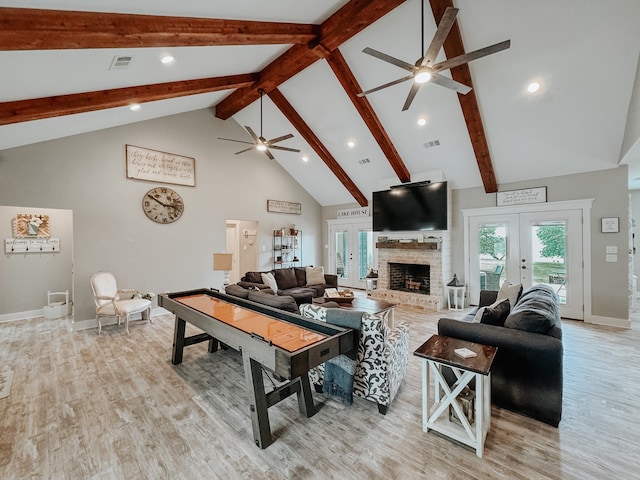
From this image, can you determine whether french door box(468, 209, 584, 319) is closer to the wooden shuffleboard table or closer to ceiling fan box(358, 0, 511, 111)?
ceiling fan box(358, 0, 511, 111)

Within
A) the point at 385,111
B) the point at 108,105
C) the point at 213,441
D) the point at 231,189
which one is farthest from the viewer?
the point at 231,189

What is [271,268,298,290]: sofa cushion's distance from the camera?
6.30 metres

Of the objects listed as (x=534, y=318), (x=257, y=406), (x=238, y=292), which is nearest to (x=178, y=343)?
(x=238, y=292)

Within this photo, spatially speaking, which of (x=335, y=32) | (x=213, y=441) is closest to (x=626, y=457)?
(x=213, y=441)

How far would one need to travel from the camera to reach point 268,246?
7840 mm

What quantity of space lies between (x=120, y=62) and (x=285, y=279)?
4621mm

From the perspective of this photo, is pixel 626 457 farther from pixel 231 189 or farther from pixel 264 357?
pixel 231 189

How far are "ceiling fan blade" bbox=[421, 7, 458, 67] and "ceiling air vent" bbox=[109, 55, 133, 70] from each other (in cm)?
323

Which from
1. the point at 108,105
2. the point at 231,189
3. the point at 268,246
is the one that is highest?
the point at 108,105

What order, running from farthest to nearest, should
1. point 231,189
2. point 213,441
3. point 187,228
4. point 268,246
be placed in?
1. point 268,246
2. point 231,189
3. point 187,228
4. point 213,441

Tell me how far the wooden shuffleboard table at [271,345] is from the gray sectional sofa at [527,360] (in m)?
1.34

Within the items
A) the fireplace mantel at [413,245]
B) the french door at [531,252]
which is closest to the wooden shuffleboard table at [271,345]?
the fireplace mantel at [413,245]

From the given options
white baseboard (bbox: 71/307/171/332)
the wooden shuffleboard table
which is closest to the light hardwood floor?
the wooden shuffleboard table

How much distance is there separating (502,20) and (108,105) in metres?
5.28
